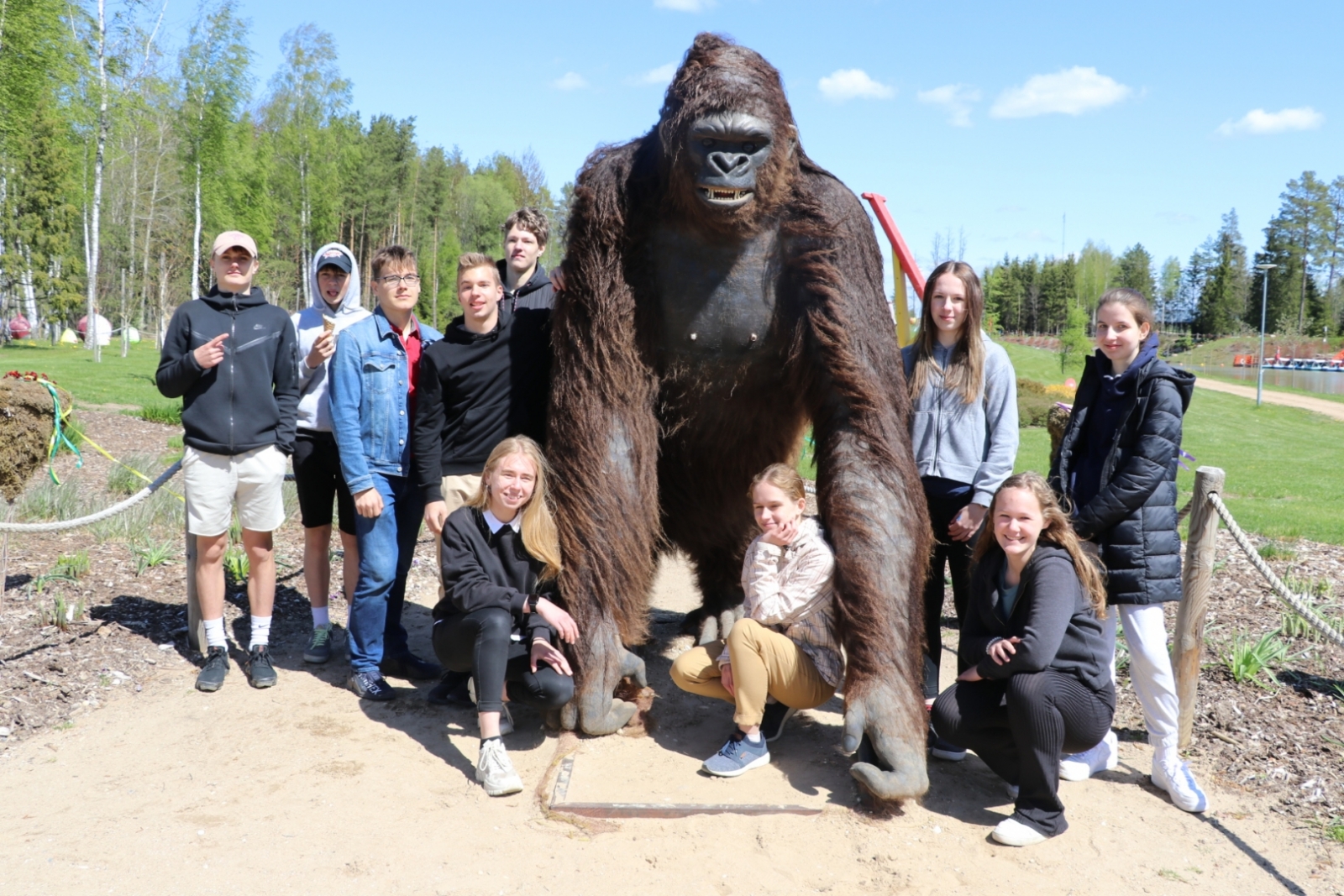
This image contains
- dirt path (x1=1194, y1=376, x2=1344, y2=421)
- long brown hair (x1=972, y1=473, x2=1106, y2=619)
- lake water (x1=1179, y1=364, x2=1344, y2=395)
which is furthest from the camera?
lake water (x1=1179, y1=364, x2=1344, y2=395)

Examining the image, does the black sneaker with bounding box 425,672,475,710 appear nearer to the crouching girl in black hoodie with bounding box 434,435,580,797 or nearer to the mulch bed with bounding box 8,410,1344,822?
the crouching girl in black hoodie with bounding box 434,435,580,797

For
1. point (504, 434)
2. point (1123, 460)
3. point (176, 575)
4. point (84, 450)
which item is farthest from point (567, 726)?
point (84, 450)

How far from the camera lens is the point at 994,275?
57.7 m

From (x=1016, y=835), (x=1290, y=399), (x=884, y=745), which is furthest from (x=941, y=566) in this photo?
(x=1290, y=399)

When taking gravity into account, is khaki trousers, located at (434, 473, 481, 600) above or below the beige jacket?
above

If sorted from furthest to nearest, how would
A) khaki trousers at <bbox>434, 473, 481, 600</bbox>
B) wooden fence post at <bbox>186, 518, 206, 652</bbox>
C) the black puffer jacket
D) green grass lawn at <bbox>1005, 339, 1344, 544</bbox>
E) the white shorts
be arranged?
green grass lawn at <bbox>1005, 339, 1344, 544</bbox>
wooden fence post at <bbox>186, 518, 206, 652</bbox>
the white shorts
khaki trousers at <bbox>434, 473, 481, 600</bbox>
the black puffer jacket

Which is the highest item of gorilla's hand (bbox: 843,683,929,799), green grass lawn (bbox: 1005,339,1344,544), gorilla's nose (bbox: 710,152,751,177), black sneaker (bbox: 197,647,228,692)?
gorilla's nose (bbox: 710,152,751,177)

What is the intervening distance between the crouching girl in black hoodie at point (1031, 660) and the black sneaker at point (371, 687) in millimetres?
2205

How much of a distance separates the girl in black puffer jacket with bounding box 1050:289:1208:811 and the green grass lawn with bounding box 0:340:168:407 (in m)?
9.24

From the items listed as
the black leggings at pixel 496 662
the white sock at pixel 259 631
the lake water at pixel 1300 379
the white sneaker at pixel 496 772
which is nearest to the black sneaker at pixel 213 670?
the white sock at pixel 259 631

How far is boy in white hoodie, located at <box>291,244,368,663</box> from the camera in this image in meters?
4.18

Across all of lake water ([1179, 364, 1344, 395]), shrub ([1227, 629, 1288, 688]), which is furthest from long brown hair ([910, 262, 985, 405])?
lake water ([1179, 364, 1344, 395])

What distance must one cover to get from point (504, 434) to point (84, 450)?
301 inches

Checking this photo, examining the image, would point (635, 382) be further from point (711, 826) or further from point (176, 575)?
point (176, 575)
